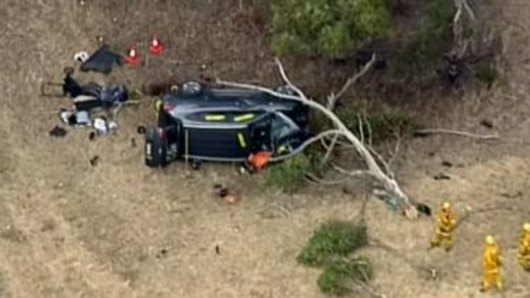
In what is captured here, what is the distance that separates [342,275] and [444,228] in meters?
1.57

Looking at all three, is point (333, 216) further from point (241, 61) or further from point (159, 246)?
point (241, 61)

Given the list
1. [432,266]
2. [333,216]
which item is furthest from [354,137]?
[432,266]

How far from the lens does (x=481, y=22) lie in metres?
26.5

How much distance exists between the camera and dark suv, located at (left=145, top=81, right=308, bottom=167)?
23.6m

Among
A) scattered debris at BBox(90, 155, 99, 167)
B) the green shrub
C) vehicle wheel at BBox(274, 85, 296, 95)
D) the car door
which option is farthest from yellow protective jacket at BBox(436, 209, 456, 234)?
scattered debris at BBox(90, 155, 99, 167)

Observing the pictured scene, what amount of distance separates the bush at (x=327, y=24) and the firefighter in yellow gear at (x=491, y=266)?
12.5ft

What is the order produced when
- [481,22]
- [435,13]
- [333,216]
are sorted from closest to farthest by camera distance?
1. [333,216]
2. [435,13]
3. [481,22]

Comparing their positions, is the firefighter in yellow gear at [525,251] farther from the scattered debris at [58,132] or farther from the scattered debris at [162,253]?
the scattered debris at [58,132]

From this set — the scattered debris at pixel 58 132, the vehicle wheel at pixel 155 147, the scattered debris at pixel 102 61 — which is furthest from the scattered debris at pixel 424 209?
the scattered debris at pixel 102 61

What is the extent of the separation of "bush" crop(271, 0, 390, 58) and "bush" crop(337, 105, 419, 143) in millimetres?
1299

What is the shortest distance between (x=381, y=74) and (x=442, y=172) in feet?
8.67

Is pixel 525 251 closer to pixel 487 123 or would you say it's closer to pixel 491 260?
pixel 491 260

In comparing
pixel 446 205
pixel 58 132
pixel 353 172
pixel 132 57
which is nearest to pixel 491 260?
pixel 446 205

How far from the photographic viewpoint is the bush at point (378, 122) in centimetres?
2416
